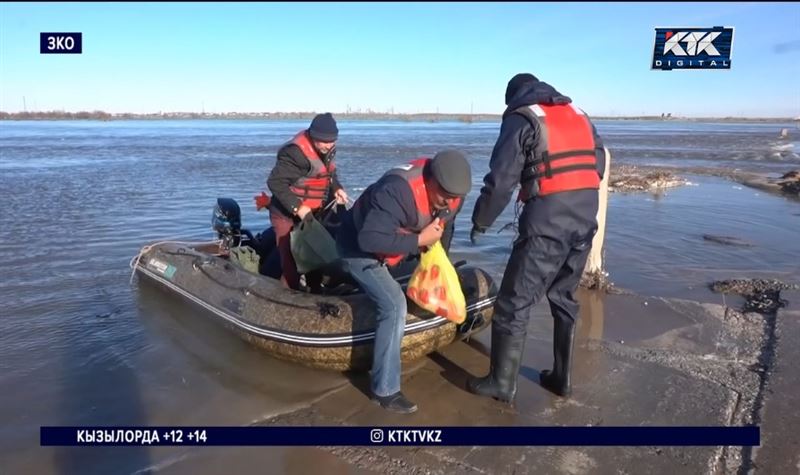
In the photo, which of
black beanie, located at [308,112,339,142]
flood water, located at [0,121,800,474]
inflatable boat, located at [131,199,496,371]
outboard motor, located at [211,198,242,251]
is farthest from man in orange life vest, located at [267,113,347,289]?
outboard motor, located at [211,198,242,251]

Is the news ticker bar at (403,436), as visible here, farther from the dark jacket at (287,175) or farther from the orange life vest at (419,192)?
the dark jacket at (287,175)

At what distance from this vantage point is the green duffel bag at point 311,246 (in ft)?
15.7

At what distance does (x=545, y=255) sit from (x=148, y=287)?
16.4ft

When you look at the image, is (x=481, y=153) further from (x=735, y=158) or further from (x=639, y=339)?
(x=639, y=339)

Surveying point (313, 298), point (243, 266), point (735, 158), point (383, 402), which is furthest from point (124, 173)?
point (735, 158)

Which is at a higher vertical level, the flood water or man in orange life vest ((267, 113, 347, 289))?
man in orange life vest ((267, 113, 347, 289))

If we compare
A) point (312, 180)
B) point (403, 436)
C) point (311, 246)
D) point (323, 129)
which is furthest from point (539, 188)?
point (312, 180)

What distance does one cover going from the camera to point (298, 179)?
17.1 ft

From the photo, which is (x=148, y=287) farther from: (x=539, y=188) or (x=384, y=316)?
(x=539, y=188)

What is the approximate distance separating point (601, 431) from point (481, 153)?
2305cm

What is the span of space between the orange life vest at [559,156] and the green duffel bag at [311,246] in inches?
80.2

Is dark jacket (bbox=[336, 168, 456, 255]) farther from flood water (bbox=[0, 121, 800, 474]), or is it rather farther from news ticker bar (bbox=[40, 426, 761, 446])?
flood water (bbox=[0, 121, 800, 474])

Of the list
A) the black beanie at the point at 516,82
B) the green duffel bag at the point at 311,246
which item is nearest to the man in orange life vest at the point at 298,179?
the green duffel bag at the point at 311,246

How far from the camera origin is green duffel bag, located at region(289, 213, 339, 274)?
477 cm
